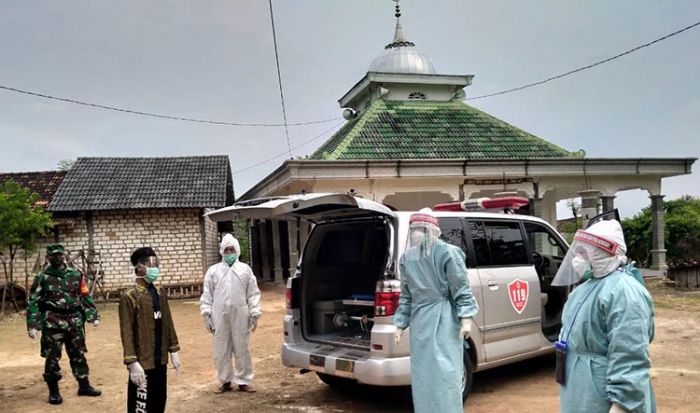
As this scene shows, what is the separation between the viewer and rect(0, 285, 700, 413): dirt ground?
5359mm

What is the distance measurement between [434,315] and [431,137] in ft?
35.2

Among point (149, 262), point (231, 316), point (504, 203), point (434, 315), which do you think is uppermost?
point (504, 203)

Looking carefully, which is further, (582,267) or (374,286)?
(374,286)

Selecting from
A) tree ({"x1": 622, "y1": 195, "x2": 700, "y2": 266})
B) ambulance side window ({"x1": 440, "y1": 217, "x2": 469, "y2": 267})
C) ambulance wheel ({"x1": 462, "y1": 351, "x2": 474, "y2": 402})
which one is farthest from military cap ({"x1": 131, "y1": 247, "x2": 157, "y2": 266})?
tree ({"x1": 622, "y1": 195, "x2": 700, "y2": 266})

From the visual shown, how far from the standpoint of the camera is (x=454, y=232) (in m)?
5.36

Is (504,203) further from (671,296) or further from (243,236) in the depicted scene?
(243,236)

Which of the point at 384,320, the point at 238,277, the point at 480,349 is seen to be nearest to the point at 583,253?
the point at 384,320

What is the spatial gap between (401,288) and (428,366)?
624mm

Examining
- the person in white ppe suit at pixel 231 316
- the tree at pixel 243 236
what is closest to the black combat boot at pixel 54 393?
the person in white ppe suit at pixel 231 316

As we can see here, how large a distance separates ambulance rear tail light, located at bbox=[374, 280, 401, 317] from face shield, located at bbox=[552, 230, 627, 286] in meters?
1.92

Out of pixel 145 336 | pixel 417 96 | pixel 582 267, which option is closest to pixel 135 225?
pixel 417 96

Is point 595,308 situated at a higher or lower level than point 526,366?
higher

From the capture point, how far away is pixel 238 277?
6086 millimetres

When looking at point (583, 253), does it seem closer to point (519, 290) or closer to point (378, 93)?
point (519, 290)
